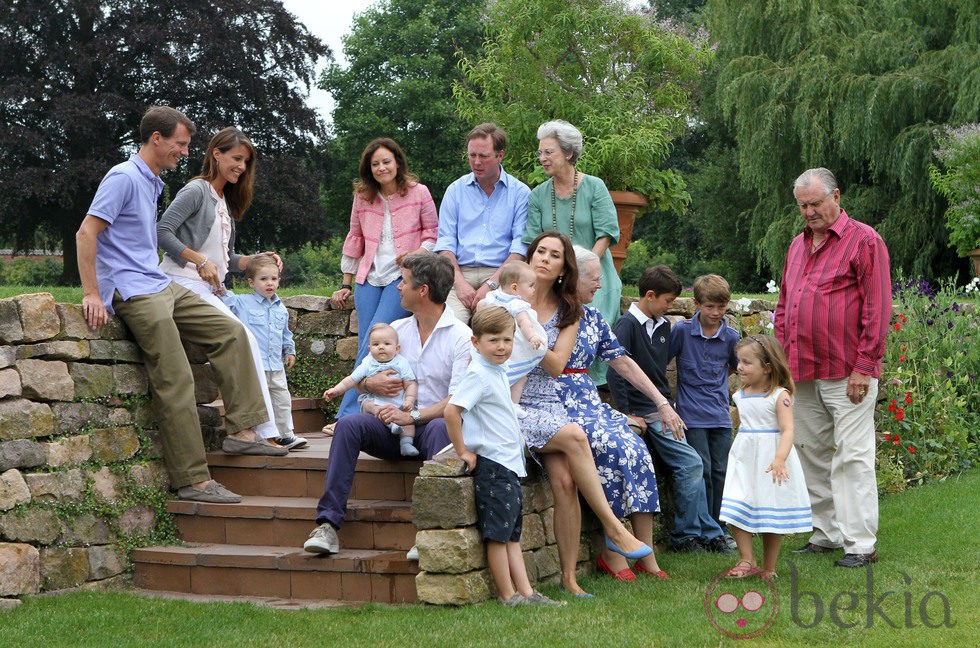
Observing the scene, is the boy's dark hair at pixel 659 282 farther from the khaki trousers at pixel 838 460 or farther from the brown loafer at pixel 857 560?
the brown loafer at pixel 857 560

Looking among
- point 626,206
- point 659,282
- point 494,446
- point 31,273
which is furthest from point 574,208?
point 31,273

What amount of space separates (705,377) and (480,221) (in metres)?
1.66

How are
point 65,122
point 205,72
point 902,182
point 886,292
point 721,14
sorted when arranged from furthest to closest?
point 205,72, point 65,122, point 721,14, point 902,182, point 886,292

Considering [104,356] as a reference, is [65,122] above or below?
above

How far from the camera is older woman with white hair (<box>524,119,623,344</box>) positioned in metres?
6.57

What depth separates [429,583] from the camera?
496cm

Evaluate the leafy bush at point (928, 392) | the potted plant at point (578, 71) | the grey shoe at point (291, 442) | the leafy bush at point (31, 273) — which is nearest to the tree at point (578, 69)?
the potted plant at point (578, 71)

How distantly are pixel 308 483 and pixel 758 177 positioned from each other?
542 inches

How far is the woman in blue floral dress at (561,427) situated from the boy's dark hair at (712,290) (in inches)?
47.9

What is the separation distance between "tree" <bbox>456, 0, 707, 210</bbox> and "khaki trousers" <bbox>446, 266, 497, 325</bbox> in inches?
212

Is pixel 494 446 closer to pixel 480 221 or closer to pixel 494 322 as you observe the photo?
pixel 494 322

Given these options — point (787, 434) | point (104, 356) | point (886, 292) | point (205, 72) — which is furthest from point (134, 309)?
point (205, 72)

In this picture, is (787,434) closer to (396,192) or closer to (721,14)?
(396,192)

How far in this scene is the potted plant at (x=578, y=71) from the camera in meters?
12.6
